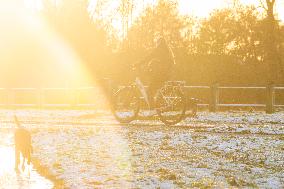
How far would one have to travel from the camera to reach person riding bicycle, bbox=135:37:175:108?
13594mm

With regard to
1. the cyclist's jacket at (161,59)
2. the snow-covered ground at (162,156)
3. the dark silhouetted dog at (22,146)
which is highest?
the cyclist's jacket at (161,59)

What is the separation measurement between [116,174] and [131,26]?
3823 centimetres

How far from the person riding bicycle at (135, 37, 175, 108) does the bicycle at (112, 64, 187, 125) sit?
29 cm

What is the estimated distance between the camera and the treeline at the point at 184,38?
3416 cm

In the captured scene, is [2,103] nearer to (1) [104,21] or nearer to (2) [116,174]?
(1) [104,21]

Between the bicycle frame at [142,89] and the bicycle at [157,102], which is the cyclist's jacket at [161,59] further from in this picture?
the bicycle frame at [142,89]

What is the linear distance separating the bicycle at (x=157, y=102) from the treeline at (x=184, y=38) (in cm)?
1762

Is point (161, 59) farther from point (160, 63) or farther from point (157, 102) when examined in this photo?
point (157, 102)

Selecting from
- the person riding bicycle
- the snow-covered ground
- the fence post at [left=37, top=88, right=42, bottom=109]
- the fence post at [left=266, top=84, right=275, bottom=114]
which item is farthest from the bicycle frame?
the fence post at [left=37, top=88, right=42, bottom=109]

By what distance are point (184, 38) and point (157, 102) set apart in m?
29.6

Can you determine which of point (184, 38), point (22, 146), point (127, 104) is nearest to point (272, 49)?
point (184, 38)

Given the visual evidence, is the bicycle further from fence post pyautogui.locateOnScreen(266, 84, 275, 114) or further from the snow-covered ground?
fence post pyautogui.locateOnScreen(266, 84, 275, 114)

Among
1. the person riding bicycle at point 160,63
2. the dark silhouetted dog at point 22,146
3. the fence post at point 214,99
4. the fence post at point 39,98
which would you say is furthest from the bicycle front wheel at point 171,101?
the fence post at point 39,98

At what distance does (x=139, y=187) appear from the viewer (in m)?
6.49
